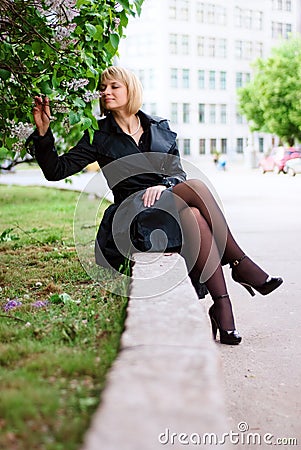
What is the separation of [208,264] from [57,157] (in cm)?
116

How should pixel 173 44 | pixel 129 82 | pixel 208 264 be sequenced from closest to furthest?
pixel 208 264, pixel 129 82, pixel 173 44

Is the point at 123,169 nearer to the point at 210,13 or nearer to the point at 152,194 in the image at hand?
the point at 152,194

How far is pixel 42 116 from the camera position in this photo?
170 inches

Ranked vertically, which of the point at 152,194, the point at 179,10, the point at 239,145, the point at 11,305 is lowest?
the point at 239,145

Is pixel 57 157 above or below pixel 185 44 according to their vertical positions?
below

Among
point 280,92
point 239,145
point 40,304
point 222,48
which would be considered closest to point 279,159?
point 280,92

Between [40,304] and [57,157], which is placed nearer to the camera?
[40,304]

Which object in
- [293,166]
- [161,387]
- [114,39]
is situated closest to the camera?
[161,387]

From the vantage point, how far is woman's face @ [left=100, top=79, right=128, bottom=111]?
451 centimetres

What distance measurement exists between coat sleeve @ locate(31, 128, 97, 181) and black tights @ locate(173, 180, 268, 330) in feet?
2.43

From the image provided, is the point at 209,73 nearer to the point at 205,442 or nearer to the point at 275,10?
the point at 275,10

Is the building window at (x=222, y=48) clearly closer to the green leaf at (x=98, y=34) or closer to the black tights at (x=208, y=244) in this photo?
the green leaf at (x=98, y=34)

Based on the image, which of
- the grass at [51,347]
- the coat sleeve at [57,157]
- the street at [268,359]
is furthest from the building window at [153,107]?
the coat sleeve at [57,157]

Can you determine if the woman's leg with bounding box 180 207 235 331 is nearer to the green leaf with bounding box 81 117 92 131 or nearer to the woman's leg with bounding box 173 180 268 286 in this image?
the woman's leg with bounding box 173 180 268 286
